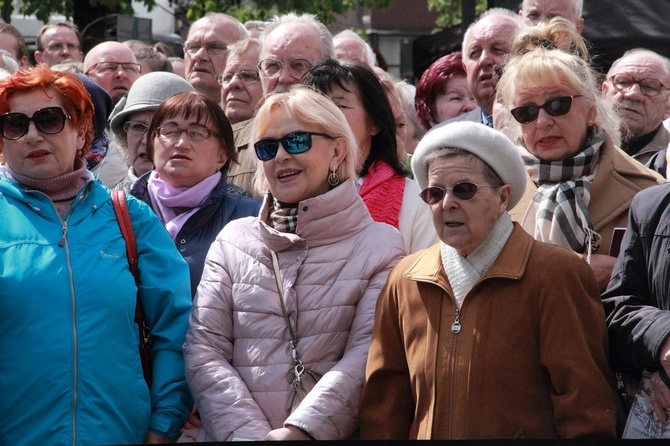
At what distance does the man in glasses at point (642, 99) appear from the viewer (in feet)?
20.6

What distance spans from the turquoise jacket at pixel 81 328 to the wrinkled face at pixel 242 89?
237 centimetres

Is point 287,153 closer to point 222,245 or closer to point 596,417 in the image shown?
point 222,245

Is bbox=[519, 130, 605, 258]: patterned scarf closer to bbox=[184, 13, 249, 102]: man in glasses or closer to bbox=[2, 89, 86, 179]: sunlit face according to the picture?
bbox=[2, 89, 86, 179]: sunlit face

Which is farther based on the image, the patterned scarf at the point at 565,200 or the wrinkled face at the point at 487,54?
the wrinkled face at the point at 487,54

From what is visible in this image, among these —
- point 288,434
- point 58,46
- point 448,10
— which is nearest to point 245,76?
point 288,434


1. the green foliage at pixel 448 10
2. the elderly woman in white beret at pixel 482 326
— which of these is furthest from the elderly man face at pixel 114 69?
the green foliage at pixel 448 10

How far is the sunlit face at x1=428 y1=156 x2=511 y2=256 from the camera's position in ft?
12.0

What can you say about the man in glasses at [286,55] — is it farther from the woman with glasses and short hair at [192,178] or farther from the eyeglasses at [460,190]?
the eyeglasses at [460,190]

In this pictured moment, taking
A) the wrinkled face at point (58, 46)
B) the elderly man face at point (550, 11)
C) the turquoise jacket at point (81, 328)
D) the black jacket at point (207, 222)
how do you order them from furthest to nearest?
1. the wrinkled face at point (58, 46)
2. the elderly man face at point (550, 11)
3. the black jacket at point (207, 222)
4. the turquoise jacket at point (81, 328)

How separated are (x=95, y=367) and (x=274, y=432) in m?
0.71

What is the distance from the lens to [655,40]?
9.01m

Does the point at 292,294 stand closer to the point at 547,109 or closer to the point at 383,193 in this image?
the point at 383,193

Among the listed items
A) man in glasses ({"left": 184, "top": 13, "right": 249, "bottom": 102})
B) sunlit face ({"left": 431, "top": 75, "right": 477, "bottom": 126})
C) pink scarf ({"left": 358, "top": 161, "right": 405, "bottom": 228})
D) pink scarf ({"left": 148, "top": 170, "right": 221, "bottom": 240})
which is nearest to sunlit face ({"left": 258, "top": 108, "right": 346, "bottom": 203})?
pink scarf ({"left": 358, "top": 161, "right": 405, "bottom": 228})

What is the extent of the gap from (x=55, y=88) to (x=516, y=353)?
2.07 meters
